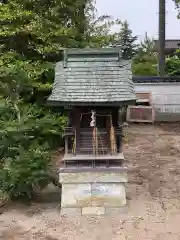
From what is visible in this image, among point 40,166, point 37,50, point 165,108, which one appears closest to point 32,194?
point 40,166

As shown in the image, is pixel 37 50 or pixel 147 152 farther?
pixel 147 152

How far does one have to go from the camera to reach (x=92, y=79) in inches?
409

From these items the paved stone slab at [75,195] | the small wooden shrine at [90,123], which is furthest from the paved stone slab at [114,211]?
the paved stone slab at [75,195]

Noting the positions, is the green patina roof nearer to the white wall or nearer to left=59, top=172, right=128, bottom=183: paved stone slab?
left=59, top=172, right=128, bottom=183: paved stone slab

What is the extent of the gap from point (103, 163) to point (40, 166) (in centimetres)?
165

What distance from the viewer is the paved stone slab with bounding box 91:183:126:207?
10234mm

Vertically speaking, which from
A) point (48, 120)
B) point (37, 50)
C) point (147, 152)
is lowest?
point (147, 152)

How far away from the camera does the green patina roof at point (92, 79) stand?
9.90 metres

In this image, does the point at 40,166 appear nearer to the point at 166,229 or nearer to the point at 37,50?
the point at 166,229

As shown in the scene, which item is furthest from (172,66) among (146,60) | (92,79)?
(92,79)

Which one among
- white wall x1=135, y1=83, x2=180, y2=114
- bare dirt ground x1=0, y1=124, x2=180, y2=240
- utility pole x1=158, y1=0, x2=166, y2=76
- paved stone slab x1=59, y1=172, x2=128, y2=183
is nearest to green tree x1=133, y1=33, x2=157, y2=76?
utility pole x1=158, y1=0, x2=166, y2=76

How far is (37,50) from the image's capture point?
14.9 meters

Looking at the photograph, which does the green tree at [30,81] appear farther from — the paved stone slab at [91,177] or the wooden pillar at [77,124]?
the wooden pillar at [77,124]

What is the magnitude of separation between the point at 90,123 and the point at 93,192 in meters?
1.64
